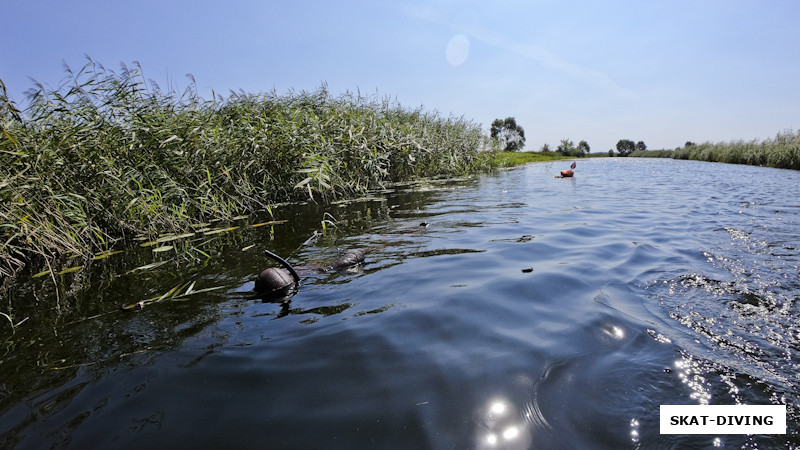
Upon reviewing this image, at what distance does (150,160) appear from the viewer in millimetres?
6785

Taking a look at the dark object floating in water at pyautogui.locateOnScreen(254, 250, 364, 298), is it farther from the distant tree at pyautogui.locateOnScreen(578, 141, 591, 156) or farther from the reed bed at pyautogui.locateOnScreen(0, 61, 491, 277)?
the distant tree at pyautogui.locateOnScreen(578, 141, 591, 156)

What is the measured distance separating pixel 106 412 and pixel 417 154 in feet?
40.9

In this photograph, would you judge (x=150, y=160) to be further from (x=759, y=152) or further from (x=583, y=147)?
(x=583, y=147)

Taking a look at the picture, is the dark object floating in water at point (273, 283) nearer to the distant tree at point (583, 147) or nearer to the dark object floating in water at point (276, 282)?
the dark object floating in water at point (276, 282)

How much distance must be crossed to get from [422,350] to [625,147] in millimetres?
66070

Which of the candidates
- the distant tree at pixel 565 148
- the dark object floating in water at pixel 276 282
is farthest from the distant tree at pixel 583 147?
the dark object floating in water at pixel 276 282

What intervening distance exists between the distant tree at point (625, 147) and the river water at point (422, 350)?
60744 millimetres

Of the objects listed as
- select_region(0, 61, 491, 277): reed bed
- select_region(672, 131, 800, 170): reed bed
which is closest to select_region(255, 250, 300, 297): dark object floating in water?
select_region(0, 61, 491, 277): reed bed

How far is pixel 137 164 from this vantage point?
643 centimetres

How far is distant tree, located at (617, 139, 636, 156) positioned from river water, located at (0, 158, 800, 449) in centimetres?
6074

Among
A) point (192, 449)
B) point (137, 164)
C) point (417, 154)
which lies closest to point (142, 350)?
point (192, 449)

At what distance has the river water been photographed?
1995 mm

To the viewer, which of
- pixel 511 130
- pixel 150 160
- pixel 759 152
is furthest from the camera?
pixel 511 130

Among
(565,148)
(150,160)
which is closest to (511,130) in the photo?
(565,148)
